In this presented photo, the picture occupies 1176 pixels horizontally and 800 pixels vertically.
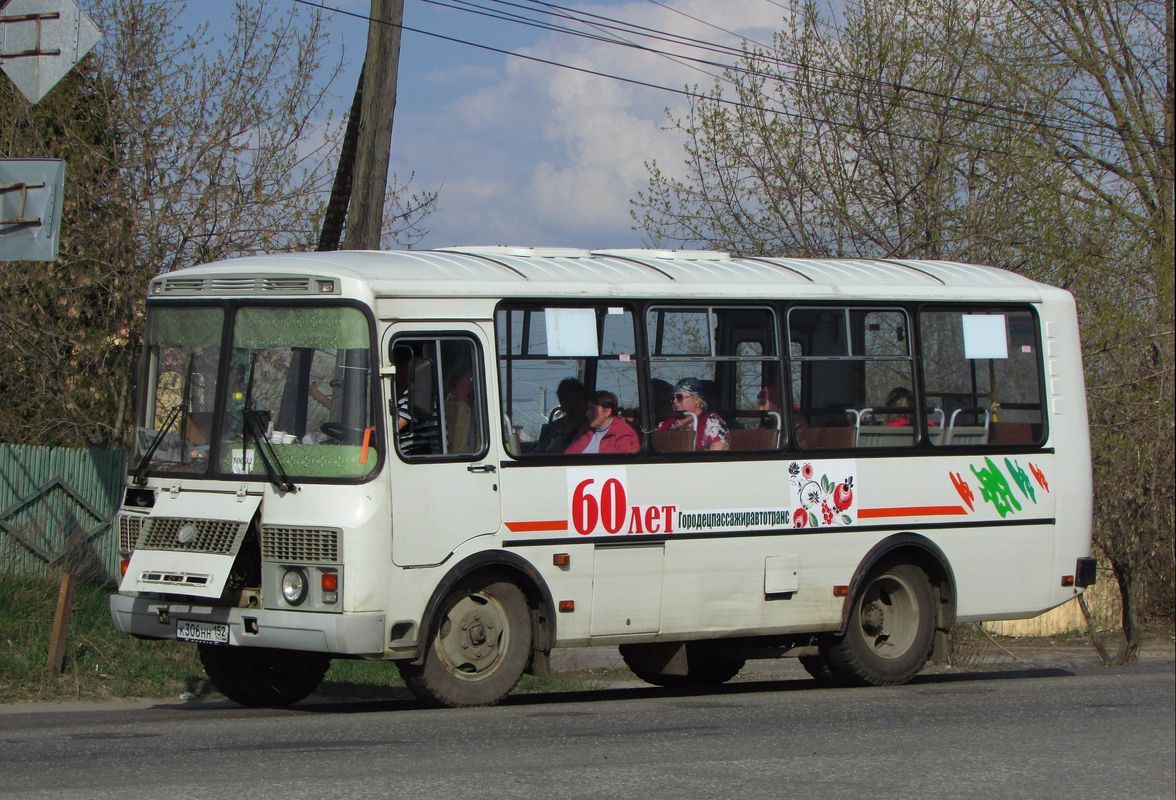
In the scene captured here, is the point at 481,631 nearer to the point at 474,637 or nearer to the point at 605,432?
the point at 474,637

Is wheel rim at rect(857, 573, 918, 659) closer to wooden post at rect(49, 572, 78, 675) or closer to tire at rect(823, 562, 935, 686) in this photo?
tire at rect(823, 562, 935, 686)

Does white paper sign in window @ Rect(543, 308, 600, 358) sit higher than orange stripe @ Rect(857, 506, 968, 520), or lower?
higher

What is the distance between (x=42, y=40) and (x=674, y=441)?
479 centimetres

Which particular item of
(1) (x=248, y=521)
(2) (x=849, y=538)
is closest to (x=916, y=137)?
(2) (x=849, y=538)

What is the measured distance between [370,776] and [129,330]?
443 inches

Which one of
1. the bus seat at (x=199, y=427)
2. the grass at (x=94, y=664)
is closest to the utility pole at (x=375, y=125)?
the grass at (x=94, y=664)

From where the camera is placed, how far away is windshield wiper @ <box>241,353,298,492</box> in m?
10.0

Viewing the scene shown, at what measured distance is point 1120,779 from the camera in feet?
26.0

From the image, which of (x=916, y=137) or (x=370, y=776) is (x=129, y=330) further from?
(x=370, y=776)

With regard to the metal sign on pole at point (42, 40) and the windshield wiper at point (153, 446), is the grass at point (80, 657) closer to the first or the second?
the windshield wiper at point (153, 446)

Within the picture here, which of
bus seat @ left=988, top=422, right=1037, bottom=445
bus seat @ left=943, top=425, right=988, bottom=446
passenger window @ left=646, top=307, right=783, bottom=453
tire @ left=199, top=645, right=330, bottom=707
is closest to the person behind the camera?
tire @ left=199, top=645, right=330, bottom=707

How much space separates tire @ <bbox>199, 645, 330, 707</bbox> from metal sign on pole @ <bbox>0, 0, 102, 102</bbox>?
376 centimetres

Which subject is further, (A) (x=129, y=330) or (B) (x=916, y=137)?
(B) (x=916, y=137)

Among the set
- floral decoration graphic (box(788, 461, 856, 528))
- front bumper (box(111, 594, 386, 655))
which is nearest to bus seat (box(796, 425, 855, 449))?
floral decoration graphic (box(788, 461, 856, 528))
